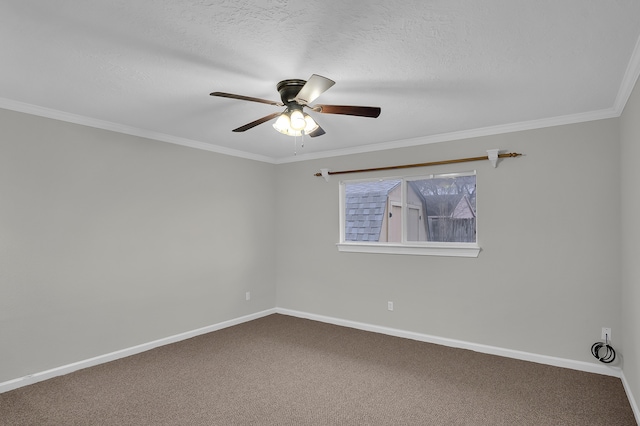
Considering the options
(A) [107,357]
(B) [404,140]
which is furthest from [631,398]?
(A) [107,357]

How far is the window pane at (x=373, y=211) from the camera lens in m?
4.61

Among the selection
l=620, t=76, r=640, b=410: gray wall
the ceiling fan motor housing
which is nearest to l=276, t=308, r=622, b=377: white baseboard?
l=620, t=76, r=640, b=410: gray wall

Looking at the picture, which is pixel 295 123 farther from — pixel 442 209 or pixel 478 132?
pixel 442 209

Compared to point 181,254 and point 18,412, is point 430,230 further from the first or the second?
point 18,412

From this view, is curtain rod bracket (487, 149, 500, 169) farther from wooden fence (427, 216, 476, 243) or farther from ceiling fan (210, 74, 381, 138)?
ceiling fan (210, 74, 381, 138)

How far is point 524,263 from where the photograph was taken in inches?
142

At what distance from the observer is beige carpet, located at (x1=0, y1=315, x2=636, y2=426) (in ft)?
8.33

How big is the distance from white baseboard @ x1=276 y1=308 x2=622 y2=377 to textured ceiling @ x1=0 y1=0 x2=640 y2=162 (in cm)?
222

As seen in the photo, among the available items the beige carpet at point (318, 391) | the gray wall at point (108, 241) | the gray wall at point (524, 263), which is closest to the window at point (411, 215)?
the gray wall at point (524, 263)

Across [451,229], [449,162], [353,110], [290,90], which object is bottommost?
[451,229]

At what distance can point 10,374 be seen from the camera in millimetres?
2965

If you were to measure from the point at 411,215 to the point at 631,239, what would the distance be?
211 cm

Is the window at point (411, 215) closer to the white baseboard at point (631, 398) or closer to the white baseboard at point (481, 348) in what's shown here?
the white baseboard at point (481, 348)

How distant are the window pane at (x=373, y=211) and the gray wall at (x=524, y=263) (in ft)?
0.76
